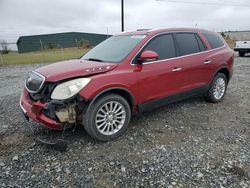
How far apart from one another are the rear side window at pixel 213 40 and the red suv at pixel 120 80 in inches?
4.6

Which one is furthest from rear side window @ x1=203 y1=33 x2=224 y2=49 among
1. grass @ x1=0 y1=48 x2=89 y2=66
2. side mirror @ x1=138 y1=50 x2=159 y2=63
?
grass @ x1=0 y1=48 x2=89 y2=66

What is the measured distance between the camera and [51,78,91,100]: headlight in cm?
312

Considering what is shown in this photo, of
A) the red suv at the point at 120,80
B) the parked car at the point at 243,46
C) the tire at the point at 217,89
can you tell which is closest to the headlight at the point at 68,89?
the red suv at the point at 120,80

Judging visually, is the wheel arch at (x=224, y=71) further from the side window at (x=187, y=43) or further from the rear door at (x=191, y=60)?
the side window at (x=187, y=43)

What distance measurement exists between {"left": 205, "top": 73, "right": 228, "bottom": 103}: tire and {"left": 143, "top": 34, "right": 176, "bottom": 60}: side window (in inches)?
61.1

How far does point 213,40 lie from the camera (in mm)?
5289

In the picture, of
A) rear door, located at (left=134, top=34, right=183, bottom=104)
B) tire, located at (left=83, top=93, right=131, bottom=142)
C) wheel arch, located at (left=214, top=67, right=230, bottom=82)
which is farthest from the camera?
wheel arch, located at (left=214, top=67, right=230, bottom=82)

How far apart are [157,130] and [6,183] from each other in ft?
7.82

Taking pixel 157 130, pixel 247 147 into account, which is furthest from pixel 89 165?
pixel 247 147

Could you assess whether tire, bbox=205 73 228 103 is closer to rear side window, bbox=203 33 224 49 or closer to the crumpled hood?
rear side window, bbox=203 33 224 49

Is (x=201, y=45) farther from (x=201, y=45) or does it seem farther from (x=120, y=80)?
(x=120, y=80)

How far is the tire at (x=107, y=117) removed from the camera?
130 inches

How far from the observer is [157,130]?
397 cm

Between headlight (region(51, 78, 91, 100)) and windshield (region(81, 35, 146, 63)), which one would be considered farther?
windshield (region(81, 35, 146, 63))
